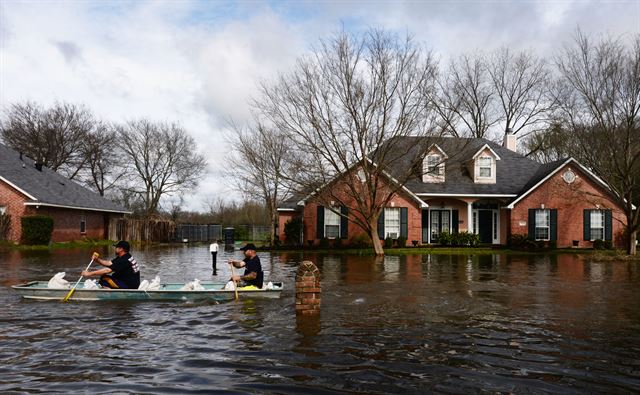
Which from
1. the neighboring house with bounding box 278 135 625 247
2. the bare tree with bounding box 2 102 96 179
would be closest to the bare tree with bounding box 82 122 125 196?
the bare tree with bounding box 2 102 96 179

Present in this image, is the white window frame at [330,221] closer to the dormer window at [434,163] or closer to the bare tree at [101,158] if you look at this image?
the dormer window at [434,163]

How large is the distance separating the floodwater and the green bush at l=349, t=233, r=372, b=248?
16.1 meters

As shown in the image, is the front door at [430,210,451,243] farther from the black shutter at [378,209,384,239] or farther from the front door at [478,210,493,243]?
the black shutter at [378,209,384,239]

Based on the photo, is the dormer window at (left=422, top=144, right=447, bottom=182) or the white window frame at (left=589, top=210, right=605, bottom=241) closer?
the dormer window at (left=422, top=144, right=447, bottom=182)

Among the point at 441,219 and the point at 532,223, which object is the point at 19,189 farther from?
the point at 532,223

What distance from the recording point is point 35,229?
105ft

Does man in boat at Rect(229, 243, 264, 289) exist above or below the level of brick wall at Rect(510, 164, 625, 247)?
below

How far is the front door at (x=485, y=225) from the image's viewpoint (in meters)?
34.8

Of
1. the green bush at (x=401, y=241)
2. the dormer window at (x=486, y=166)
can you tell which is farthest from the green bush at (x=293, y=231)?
the dormer window at (x=486, y=166)

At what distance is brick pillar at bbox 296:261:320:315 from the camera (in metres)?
10.7

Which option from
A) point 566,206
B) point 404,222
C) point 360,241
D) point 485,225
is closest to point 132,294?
point 360,241

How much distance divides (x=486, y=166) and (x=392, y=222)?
23.7ft

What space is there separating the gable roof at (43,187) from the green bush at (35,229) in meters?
1.02

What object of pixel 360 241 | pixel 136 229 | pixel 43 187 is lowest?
pixel 360 241
